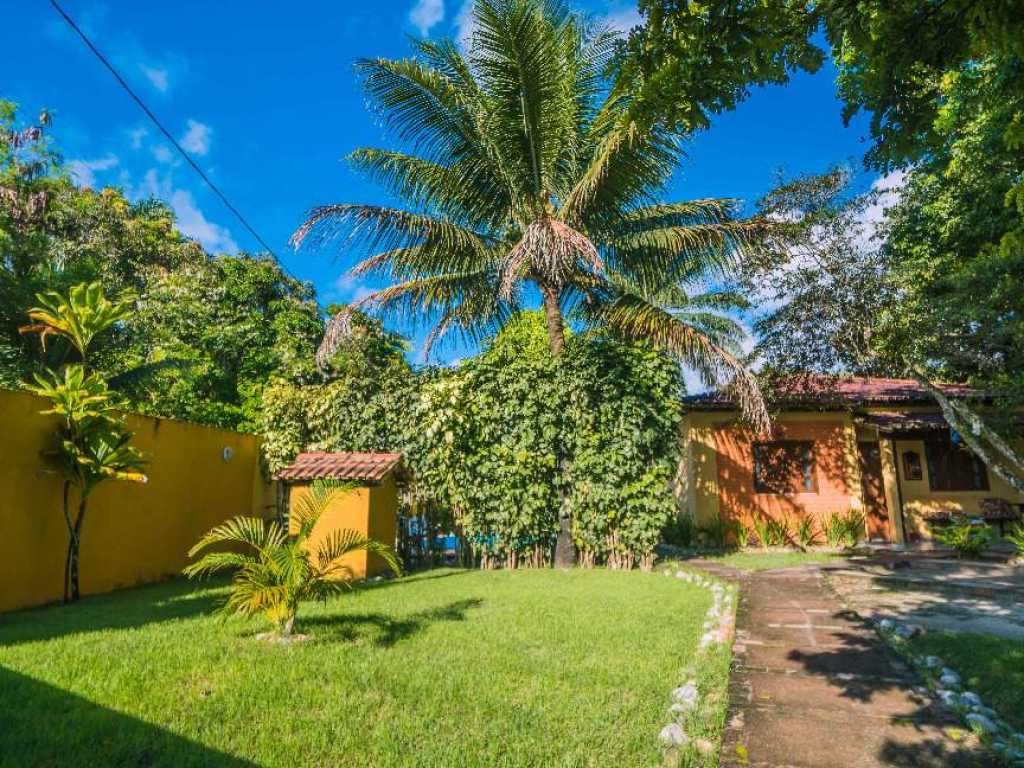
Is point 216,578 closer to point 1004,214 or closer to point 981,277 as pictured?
point 981,277

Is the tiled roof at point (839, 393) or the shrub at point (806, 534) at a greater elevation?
the tiled roof at point (839, 393)

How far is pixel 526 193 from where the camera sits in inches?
393

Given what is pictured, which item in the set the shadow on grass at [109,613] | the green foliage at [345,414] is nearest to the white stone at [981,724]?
the shadow on grass at [109,613]

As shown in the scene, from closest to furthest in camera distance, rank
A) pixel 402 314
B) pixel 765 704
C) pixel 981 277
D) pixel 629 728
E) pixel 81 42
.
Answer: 1. pixel 629 728
2. pixel 765 704
3. pixel 81 42
4. pixel 981 277
5. pixel 402 314

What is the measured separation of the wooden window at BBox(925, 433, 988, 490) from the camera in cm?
1344

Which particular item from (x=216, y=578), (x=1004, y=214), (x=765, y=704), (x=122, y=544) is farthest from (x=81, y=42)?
(x=1004, y=214)

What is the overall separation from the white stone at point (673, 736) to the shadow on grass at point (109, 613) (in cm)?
475

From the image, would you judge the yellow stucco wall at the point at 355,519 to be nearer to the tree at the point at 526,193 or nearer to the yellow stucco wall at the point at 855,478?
the tree at the point at 526,193

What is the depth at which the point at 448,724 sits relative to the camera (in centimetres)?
308

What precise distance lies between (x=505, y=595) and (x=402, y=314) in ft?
18.9

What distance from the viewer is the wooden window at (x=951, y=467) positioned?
13438 mm

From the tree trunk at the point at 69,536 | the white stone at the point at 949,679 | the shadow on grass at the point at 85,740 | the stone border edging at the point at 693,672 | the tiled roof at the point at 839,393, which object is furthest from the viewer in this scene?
the tiled roof at the point at 839,393

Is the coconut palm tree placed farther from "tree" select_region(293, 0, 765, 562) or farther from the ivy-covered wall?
the ivy-covered wall

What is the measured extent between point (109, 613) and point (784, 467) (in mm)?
13380
